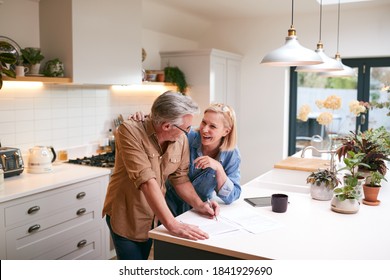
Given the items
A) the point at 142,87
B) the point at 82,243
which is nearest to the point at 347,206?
the point at 82,243

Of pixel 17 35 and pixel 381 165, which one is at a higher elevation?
pixel 17 35

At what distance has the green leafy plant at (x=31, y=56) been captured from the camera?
336cm

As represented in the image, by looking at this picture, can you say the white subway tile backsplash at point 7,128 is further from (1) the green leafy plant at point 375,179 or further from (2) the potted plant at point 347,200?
(1) the green leafy plant at point 375,179

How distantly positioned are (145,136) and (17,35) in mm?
2081

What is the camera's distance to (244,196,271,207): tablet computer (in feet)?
7.57

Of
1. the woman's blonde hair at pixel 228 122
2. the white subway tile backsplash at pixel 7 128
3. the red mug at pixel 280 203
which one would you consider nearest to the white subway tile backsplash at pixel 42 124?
the white subway tile backsplash at pixel 7 128

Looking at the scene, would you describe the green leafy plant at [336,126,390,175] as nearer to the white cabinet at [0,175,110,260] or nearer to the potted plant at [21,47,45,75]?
the white cabinet at [0,175,110,260]

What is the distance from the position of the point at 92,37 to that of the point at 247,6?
2.15 metres

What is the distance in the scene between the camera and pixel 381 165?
2670 millimetres

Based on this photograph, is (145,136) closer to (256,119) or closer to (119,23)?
(119,23)

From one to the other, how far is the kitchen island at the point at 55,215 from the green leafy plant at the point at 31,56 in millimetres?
905

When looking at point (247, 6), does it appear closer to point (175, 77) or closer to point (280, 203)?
point (175, 77)

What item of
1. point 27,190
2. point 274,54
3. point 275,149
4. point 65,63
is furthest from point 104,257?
point 275,149

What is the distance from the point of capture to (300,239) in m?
1.79
